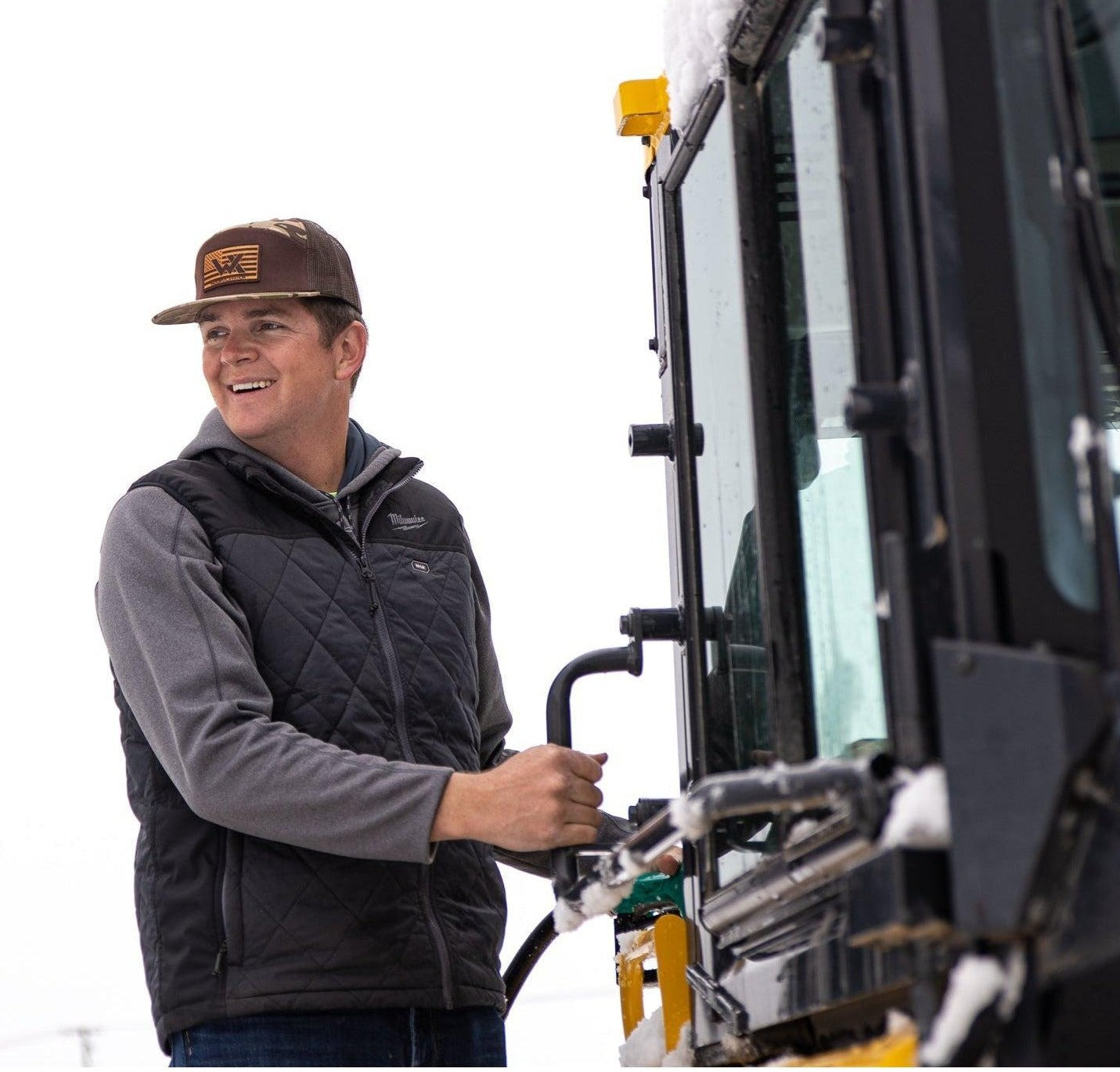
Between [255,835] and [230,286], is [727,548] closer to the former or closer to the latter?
[255,835]

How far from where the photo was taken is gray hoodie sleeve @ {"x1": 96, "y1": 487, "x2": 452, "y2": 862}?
79.9 inches

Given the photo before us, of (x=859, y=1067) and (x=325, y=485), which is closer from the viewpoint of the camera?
(x=859, y=1067)

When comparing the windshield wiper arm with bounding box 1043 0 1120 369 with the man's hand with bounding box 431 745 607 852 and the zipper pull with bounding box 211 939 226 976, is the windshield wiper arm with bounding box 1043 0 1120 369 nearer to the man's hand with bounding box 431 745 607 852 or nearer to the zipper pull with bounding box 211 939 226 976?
the man's hand with bounding box 431 745 607 852

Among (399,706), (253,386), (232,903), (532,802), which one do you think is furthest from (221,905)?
(253,386)

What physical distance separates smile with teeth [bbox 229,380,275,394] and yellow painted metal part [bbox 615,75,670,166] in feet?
2.41

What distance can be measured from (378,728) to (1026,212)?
1.48 meters

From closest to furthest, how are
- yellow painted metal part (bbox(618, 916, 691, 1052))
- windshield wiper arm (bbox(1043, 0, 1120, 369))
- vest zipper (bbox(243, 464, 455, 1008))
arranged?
windshield wiper arm (bbox(1043, 0, 1120, 369)) → yellow painted metal part (bbox(618, 916, 691, 1052)) → vest zipper (bbox(243, 464, 455, 1008))

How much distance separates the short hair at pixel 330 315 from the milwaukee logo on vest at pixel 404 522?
343mm

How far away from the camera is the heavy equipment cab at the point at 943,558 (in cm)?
84

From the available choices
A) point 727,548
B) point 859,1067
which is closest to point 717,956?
point 727,548

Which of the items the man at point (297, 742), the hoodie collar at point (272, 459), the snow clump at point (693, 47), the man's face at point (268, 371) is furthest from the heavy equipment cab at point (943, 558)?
the man's face at point (268, 371)

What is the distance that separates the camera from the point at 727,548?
1728 millimetres

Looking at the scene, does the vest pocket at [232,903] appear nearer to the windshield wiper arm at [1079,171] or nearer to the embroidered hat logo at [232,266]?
the embroidered hat logo at [232,266]

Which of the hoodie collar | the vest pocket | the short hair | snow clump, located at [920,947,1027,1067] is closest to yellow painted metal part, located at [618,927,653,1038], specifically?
the vest pocket
